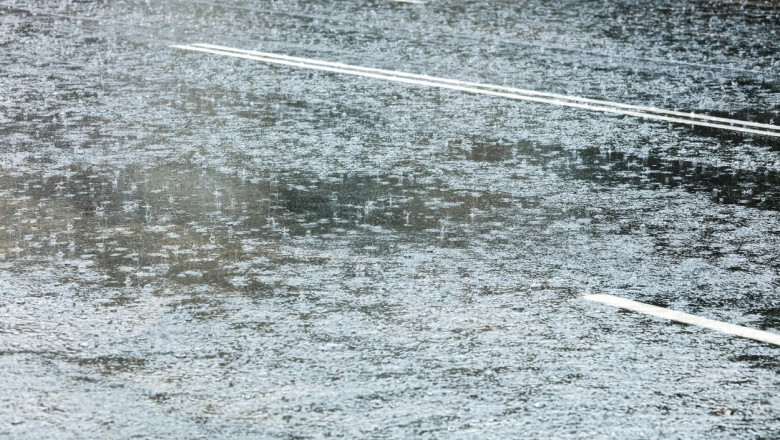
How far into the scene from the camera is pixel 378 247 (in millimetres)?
6156

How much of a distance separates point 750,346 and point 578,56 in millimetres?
7288

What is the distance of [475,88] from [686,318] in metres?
5.37

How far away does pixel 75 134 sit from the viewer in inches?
338

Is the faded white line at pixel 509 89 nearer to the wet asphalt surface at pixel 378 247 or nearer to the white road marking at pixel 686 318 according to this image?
the wet asphalt surface at pixel 378 247

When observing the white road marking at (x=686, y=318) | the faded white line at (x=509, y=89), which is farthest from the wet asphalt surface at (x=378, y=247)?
the faded white line at (x=509, y=89)

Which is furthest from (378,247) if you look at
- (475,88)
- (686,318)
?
(475,88)

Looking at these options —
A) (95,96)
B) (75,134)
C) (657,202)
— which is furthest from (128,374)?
(95,96)

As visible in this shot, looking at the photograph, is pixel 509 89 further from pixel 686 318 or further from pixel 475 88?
pixel 686 318

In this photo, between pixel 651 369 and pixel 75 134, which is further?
pixel 75 134

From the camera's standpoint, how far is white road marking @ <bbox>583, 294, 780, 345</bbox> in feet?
16.4

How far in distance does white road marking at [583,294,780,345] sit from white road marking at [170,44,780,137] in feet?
12.9

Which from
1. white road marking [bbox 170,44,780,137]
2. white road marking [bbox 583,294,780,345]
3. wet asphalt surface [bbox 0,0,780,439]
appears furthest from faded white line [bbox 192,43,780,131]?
white road marking [bbox 583,294,780,345]

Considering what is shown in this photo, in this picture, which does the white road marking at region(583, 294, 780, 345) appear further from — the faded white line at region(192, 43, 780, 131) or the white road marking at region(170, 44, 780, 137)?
the faded white line at region(192, 43, 780, 131)

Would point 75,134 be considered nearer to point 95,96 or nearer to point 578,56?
point 95,96
